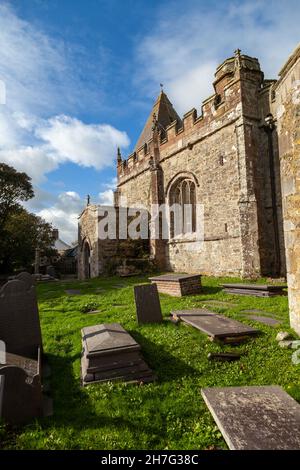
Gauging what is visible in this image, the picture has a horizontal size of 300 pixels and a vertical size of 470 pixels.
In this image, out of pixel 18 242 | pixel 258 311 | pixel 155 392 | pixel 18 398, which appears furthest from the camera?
pixel 18 242

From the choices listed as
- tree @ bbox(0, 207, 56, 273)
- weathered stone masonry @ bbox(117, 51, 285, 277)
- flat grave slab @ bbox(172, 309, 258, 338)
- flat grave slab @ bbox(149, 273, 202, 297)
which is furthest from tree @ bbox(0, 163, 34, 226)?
flat grave slab @ bbox(172, 309, 258, 338)

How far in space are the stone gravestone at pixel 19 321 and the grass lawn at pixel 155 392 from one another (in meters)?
0.40

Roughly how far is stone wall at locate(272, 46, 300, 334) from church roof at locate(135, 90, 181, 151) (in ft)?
50.3

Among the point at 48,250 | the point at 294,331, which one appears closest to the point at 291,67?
the point at 294,331

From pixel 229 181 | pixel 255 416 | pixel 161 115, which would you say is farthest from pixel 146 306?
pixel 161 115

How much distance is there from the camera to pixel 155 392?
11.0ft

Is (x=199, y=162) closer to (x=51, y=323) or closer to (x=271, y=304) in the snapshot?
(x=271, y=304)

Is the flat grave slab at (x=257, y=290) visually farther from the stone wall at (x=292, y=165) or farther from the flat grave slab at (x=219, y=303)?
the stone wall at (x=292, y=165)

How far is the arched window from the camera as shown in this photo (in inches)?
591

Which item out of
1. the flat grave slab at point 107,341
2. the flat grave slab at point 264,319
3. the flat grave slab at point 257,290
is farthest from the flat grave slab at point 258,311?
the flat grave slab at point 107,341

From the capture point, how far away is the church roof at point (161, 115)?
66.1 feet

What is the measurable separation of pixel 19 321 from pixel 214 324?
356cm

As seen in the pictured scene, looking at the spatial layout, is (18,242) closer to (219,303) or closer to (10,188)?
(10,188)

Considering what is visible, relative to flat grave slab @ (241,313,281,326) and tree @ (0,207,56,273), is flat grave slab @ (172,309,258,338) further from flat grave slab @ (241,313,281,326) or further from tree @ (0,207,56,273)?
tree @ (0,207,56,273)
